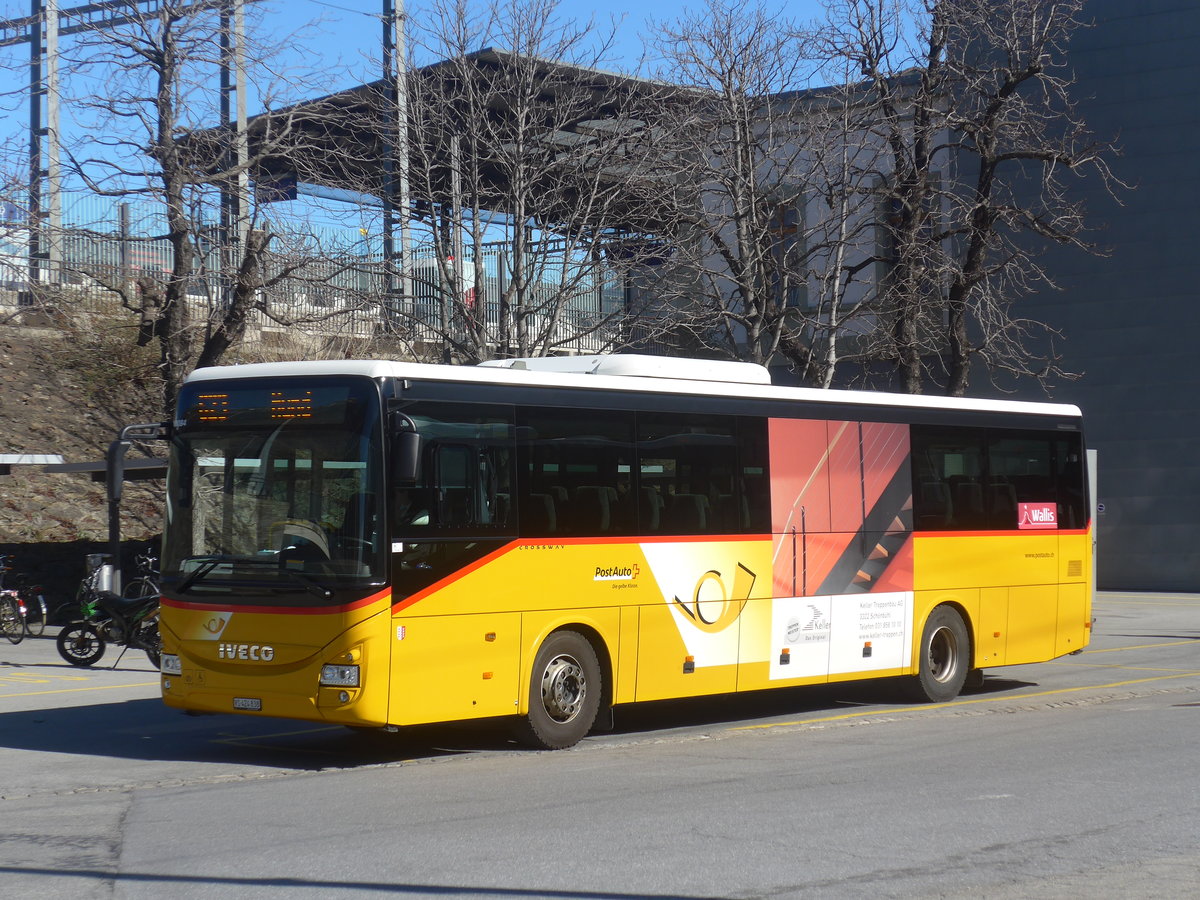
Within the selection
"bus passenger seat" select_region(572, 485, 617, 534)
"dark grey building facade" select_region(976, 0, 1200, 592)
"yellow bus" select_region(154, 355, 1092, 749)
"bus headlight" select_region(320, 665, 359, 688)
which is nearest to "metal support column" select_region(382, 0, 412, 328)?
"yellow bus" select_region(154, 355, 1092, 749)

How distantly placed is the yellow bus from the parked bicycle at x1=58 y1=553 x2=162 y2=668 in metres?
7.40

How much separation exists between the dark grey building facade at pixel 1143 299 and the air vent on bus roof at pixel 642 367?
77.0ft

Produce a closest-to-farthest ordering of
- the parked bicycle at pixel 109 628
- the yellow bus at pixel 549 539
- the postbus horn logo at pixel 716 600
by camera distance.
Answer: the yellow bus at pixel 549 539, the postbus horn logo at pixel 716 600, the parked bicycle at pixel 109 628

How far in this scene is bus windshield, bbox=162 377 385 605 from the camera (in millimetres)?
10758

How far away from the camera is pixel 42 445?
27.7 metres

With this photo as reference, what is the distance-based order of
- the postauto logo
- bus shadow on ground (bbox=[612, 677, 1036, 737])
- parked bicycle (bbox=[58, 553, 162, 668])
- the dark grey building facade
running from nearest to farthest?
the postauto logo → bus shadow on ground (bbox=[612, 677, 1036, 737]) → parked bicycle (bbox=[58, 553, 162, 668]) → the dark grey building facade

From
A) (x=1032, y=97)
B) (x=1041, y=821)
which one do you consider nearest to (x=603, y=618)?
(x=1041, y=821)

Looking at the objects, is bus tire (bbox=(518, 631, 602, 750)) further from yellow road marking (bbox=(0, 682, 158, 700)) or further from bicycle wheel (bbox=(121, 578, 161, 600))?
bicycle wheel (bbox=(121, 578, 161, 600))

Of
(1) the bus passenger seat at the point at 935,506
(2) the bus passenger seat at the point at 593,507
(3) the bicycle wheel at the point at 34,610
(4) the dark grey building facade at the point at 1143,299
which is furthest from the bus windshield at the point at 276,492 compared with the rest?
(4) the dark grey building facade at the point at 1143,299

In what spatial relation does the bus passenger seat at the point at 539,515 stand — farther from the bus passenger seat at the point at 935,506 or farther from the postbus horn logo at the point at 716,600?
the bus passenger seat at the point at 935,506

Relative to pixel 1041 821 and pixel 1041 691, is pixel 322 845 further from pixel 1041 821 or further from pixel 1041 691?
pixel 1041 691

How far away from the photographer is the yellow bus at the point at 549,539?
10.8 metres

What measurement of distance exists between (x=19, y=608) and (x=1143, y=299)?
25.7 metres

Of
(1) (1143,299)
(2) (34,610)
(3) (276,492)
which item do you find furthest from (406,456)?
(1) (1143,299)
